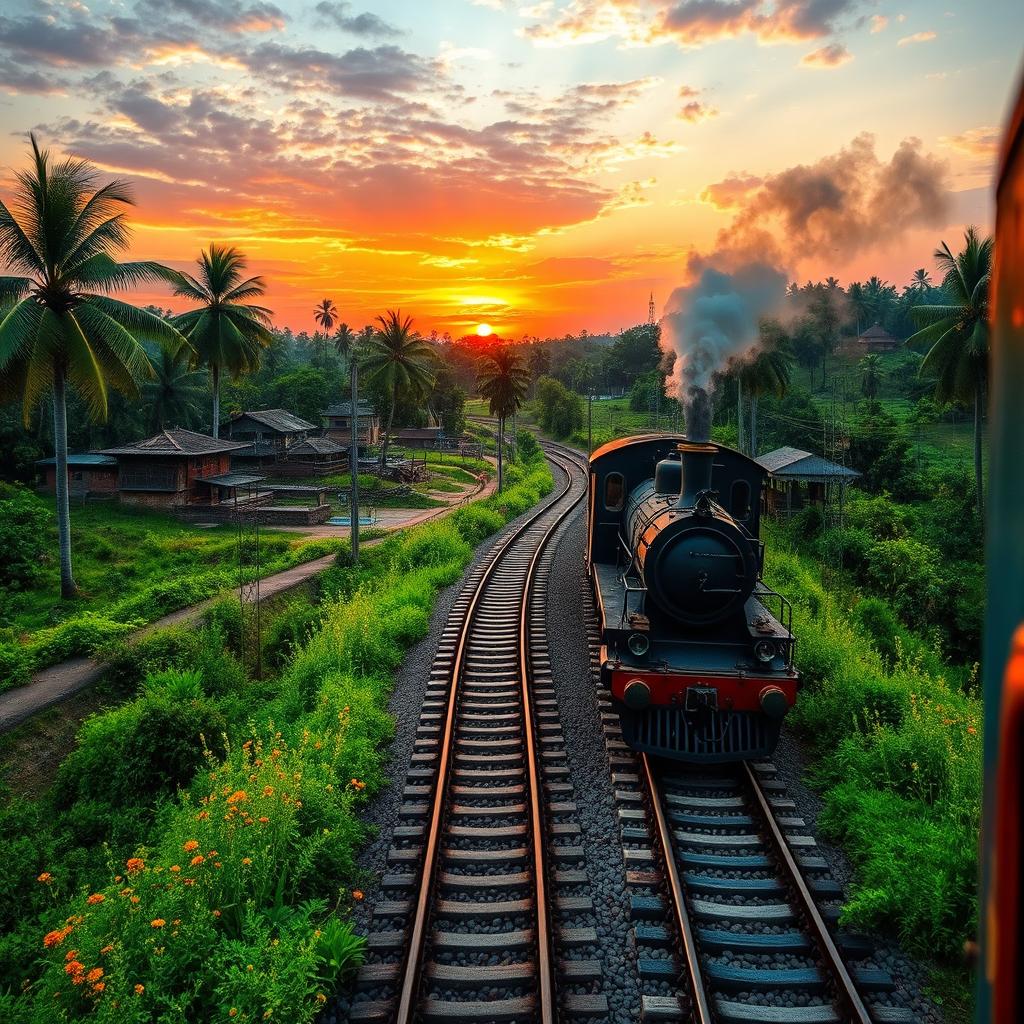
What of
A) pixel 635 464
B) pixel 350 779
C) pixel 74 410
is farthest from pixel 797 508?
pixel 74 410

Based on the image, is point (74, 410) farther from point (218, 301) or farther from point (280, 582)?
point (280, 582)

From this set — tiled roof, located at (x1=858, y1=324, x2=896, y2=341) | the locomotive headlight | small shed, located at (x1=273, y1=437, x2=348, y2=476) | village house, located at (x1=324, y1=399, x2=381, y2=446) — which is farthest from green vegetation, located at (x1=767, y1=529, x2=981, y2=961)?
tiled roof, located at (x1=858, y1=324, x2=896, y2=341)

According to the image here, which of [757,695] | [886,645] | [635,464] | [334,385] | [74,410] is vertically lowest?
[886,645]

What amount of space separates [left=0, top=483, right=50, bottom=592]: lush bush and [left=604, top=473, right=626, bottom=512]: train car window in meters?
16.4

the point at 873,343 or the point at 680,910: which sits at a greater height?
the point at 873,343

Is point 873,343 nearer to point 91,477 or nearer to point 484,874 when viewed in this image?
point 91,477

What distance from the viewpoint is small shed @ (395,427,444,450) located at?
6184 centimetres

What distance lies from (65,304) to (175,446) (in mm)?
15804

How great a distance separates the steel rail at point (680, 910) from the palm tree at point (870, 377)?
182 ft

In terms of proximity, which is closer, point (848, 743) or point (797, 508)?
point (848, 743)

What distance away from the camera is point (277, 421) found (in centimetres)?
4738

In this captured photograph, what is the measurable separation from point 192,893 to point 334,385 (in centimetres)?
6516

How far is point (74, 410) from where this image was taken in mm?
41469

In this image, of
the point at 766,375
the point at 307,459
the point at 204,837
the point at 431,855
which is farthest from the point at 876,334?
the point at 204,837
